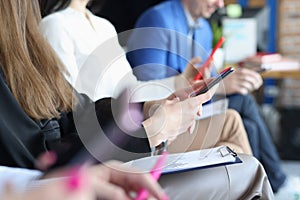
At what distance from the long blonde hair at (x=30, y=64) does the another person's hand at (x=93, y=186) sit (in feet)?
0.97

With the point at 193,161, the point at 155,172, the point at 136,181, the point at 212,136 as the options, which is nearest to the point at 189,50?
the point at 212,136

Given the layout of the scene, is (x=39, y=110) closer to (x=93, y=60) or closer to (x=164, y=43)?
(x=93, y=60)

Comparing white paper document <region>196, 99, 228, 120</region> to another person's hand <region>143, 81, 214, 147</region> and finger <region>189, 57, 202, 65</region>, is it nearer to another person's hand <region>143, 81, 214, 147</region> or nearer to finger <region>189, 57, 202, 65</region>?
another person's hand <region>143, 81, 214, 147</region>

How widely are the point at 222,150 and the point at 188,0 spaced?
1195mm

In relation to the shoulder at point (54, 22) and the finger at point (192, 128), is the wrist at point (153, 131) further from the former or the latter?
the shoulder at point (54, 22)

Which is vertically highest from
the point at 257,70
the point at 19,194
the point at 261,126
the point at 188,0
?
the point at 19,194

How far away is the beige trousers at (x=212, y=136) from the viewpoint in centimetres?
122

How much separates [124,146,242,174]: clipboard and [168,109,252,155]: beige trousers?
7cm

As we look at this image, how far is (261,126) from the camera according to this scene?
7.18 feet

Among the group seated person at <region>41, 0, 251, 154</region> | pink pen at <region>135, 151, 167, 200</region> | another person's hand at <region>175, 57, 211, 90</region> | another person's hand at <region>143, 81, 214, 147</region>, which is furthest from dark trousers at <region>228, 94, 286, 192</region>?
pink pen at <region>135, 151, 167, 200</region>

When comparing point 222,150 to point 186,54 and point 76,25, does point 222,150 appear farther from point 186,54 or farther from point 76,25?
point 186,54

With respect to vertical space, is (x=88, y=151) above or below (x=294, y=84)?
above

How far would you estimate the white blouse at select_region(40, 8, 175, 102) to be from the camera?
1.44 metres

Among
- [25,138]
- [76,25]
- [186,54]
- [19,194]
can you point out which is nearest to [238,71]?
[186,54]
